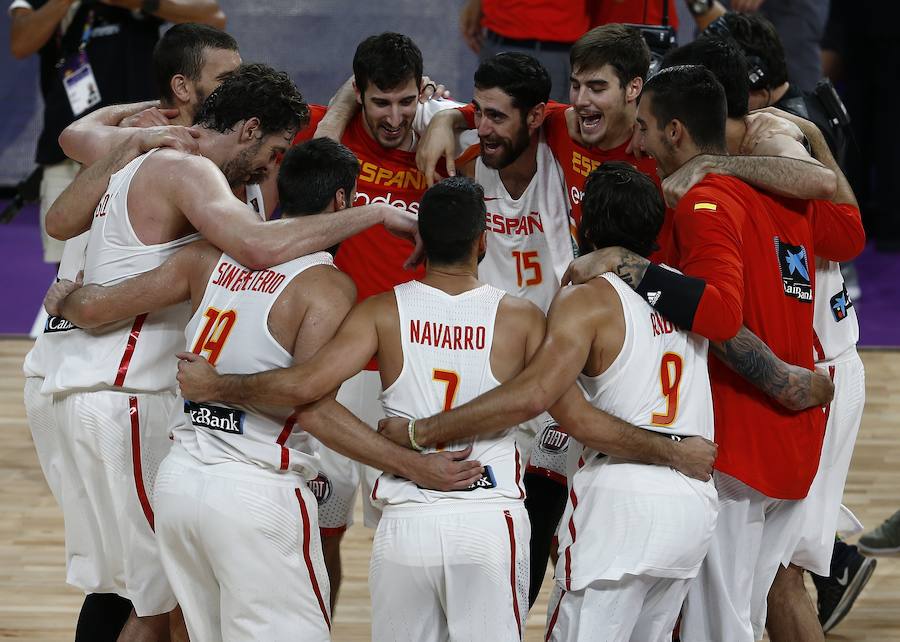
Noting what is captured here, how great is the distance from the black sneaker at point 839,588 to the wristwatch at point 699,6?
164 inches

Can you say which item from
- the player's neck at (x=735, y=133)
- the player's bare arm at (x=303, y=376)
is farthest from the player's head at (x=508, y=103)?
the player's bare arm at (x=303, y=376)

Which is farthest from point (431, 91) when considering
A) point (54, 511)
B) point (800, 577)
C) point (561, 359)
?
point (54, 511)

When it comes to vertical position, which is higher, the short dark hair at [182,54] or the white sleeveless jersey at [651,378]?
the short dark hair at [182,54]

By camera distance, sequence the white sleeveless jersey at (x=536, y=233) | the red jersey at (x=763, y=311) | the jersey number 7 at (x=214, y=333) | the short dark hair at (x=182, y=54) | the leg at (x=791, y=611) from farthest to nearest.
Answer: the white sleeveless jersey at (x=536, y=233) → the short dark hair at (x=182, y=54) → the leg at (x=791, y=611) → the red jersey at (x=763, y=311) → the jersey number 7 at (x=214, y=333)

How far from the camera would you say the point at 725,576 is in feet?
14.0

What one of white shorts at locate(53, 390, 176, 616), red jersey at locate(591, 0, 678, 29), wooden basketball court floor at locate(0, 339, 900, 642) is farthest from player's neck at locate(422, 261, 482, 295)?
red jersey at locate(591, 0, 678, 29)

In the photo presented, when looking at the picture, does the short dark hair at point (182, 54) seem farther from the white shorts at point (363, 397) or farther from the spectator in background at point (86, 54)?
the spectator in background at point (86, 54)

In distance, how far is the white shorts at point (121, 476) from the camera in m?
4.27

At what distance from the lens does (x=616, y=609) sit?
387cm

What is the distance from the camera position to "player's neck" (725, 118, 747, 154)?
15.4 ft

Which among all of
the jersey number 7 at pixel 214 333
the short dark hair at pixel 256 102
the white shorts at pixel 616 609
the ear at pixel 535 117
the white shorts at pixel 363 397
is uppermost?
the short dark hair at pixel 256 102

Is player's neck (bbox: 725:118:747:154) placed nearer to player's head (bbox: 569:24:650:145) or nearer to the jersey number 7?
player's head (bbox: 569:24:650:145)

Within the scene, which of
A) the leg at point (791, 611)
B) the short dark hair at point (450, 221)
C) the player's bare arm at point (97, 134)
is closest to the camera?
the short dark hair at point (450, 221)

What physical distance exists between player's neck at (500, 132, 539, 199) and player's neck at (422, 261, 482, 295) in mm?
1468
